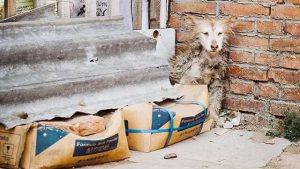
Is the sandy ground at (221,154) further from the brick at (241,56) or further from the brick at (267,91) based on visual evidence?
the brick at (241,56)

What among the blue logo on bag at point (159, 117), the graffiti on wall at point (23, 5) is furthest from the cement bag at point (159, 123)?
the graffiti on wall at point (23, 5)

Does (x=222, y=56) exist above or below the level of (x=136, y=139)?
above

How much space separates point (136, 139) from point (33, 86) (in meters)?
0.84

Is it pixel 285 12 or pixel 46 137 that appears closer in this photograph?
pixel 46 137

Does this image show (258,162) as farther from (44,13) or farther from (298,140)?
(44,13)

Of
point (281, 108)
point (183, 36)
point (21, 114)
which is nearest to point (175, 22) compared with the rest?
point (183, 36)

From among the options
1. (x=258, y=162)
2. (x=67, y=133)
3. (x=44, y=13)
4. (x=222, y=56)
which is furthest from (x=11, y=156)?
(x=222, y=56)

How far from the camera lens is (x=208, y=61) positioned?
15.6ft

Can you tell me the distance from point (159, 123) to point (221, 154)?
0.51 metres

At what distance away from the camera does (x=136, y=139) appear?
3887mm

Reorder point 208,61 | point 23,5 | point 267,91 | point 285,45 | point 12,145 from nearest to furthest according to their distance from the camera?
point 12,145, point 23,5, point 285,45, point 267,91, point 208,61

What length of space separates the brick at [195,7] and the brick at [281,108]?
0.97 metres

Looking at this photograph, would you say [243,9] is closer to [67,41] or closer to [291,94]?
[291,94]

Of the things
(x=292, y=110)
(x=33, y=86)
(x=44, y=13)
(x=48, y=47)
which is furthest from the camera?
(x=292, y=110)
